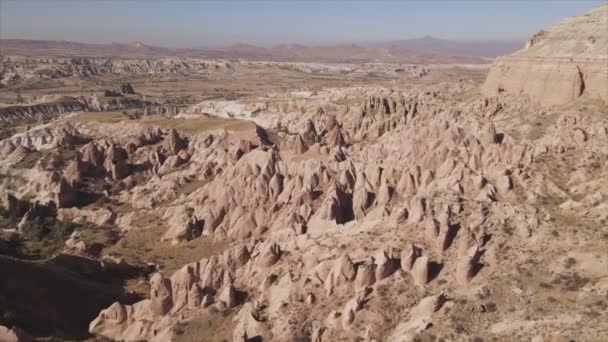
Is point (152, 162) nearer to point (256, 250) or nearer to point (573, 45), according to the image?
point (256, 250)

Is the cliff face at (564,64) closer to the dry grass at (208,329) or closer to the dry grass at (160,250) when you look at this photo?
the dry grass at (160,250)

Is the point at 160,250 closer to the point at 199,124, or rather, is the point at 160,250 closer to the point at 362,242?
the point at 362,242

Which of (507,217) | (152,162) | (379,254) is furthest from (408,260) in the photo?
(152,162)

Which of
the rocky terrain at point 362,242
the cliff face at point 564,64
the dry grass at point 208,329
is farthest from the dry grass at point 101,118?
the dry grass at point 208,329

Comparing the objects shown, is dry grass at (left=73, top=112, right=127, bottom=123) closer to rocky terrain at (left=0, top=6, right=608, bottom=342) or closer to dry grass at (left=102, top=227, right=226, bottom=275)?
rocky terrain at (left=0, top=6, right=608, bottom=342)

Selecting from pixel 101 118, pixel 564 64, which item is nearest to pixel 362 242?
pixel 564 64
